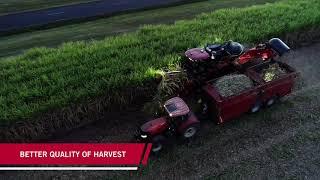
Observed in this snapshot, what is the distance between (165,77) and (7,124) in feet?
17.0

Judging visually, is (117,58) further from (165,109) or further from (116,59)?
(165,109)

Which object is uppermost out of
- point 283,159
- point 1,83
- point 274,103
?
point 1,83

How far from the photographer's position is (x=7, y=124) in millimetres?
10328

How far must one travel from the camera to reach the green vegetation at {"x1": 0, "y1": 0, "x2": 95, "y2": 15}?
107 ft

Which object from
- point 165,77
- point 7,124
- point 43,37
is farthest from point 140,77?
point 43,37

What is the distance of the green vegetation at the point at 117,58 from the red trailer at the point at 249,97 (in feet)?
8.60

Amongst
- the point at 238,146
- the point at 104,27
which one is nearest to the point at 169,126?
the point at 238,146

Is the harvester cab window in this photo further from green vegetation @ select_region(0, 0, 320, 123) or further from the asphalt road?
the asphalt road

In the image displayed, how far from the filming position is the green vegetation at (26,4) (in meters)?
32.7

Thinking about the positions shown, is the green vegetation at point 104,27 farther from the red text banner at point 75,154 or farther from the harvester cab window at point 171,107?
the harvester cab window at point 171,107

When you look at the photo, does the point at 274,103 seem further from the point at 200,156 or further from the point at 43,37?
the point at 43,37

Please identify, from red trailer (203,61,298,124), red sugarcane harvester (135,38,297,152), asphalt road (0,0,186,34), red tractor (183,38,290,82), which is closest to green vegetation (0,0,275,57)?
asphalt road (0,0,186,34)

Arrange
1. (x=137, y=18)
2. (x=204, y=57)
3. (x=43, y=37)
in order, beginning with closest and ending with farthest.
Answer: (x=204, y=57)
(x=43, y=37)
(x=137, y=18)

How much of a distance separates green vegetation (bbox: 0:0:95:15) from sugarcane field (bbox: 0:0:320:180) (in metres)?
18.9
